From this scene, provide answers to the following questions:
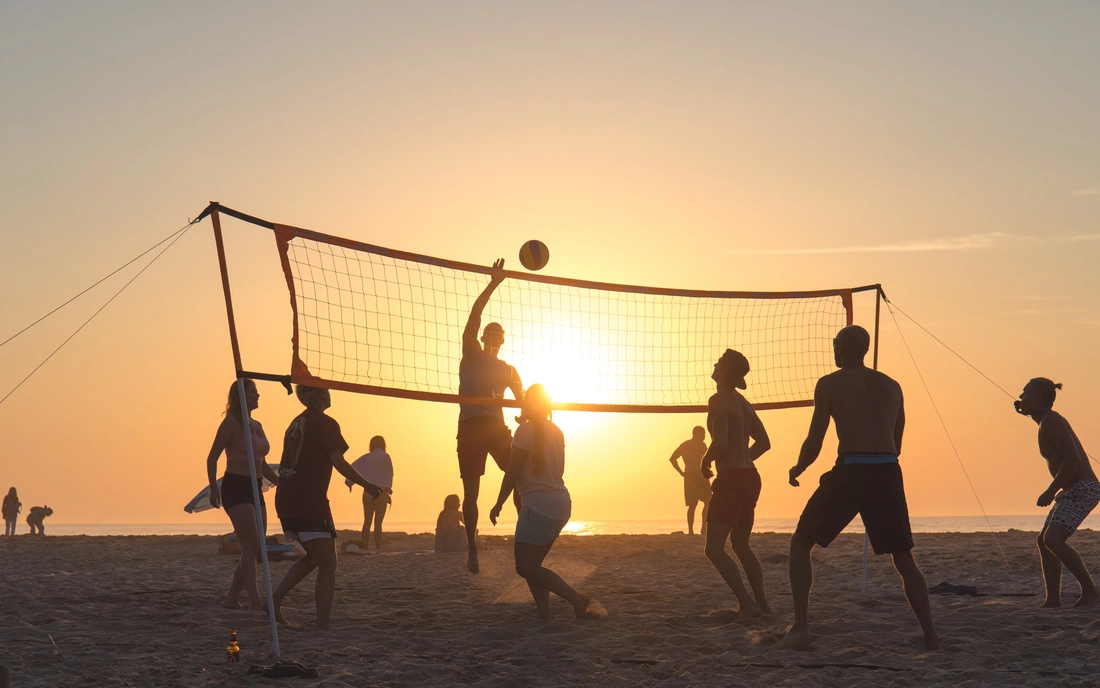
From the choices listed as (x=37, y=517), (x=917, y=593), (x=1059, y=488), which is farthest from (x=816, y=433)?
(x=37, y=517)

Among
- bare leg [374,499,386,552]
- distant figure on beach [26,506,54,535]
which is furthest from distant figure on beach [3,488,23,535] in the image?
bare leg [374,499,386,552]

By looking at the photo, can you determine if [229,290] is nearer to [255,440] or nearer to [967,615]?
[255,440]

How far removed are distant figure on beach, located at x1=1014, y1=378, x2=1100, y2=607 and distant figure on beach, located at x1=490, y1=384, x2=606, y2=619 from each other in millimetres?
3150

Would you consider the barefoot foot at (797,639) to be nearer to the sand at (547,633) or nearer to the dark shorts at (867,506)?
the sand at (547,633)

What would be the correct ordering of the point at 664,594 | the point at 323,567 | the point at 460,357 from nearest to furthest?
the point at 323,567, the point at 460,357, the point at 664,594

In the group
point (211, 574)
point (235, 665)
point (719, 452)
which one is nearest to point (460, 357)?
point (719, 452)

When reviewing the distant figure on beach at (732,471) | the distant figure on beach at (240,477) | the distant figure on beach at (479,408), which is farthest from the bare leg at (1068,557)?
the distant figure on beach at (240,477)

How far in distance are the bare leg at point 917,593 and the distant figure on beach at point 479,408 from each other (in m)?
2.91

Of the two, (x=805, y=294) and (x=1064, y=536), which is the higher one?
(x=805, y=294)

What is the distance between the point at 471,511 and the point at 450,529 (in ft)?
18.1

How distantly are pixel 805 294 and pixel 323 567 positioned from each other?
4621 mm

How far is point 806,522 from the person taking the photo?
5051mm

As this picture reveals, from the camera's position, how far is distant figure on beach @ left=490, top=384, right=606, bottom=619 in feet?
19.9

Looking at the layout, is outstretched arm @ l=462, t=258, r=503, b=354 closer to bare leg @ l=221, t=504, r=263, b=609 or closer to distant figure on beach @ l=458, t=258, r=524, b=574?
distant figure on beach @ l=458, t=258, r=524, b=574
